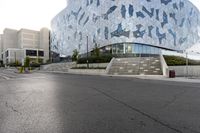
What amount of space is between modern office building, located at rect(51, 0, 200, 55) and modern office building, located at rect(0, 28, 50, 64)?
52708 millimetres

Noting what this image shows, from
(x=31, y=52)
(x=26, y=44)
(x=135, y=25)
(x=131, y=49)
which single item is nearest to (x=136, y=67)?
(x=131, y=49)

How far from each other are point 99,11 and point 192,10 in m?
38.2

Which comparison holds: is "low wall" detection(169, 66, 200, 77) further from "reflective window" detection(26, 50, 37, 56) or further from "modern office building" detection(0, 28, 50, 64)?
"reflective window" detection(26, 50, 37, 56)

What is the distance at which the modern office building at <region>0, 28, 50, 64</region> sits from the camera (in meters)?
113

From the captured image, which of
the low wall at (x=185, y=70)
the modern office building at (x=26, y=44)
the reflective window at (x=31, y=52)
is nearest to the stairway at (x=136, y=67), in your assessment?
the low wall at (x=185, y=70)

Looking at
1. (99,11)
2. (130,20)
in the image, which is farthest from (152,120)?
(99,11)

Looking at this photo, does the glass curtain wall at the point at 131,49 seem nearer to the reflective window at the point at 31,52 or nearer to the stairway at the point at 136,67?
the stairway at the point at 136,67

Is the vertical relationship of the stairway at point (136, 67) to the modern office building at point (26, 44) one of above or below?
below

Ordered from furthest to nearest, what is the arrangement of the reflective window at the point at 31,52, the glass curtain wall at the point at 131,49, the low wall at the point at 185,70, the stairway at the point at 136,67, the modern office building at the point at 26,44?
1. the modern office building at the point at 26,44
2. the reflective window at the point at 31,52
3. the glass curtain wall at the point at 131,49
4. the stairway at the point at 136,67
5. the low wall at the point at 185,70

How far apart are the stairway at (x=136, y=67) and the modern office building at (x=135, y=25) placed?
59.3 feet

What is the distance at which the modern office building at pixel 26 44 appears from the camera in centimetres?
11332

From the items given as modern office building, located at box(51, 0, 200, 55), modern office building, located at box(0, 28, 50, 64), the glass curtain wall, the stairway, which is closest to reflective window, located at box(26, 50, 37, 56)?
modern office building, located at box(0, 28, 50, 64)

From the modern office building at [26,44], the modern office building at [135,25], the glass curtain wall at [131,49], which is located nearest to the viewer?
the glass curtain wall at [131,49]

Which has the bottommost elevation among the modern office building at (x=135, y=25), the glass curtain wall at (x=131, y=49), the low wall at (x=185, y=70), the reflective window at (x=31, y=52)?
the low wall at (x=185, y=70)
